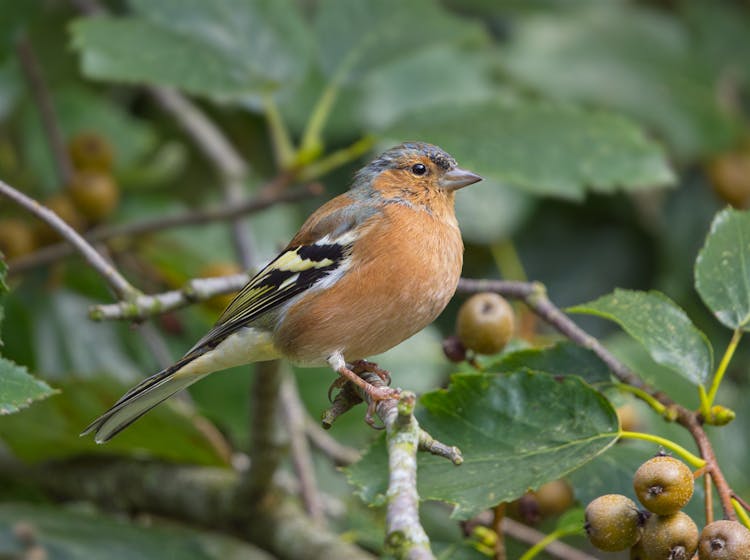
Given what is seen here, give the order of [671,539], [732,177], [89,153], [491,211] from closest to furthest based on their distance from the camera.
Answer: [671,539] → [89,153] → [491,211] → [732,177]

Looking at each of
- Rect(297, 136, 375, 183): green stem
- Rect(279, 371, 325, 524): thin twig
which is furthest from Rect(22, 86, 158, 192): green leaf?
Rect(279, 371, 325, 524): thin twig

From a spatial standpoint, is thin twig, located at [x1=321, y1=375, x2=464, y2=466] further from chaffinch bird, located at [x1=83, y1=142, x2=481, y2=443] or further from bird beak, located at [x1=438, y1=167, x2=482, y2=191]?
bird beak, located at [x1=438, y1=167, x2=482, y2=191]

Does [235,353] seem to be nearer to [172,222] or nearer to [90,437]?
[172,222]

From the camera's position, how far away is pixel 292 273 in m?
3.65

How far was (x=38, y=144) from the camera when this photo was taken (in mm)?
5777

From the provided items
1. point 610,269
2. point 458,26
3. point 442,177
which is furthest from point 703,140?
point 442,177

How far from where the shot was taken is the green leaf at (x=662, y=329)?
2.88 meters

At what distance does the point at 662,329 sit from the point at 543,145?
1.44m

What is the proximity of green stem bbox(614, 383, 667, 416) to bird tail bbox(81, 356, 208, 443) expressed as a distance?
1419 mm

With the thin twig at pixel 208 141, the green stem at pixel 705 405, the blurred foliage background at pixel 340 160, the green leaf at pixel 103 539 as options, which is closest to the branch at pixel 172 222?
the blurred foliage background at pixel 340 160

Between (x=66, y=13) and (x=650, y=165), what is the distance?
12.8 feet

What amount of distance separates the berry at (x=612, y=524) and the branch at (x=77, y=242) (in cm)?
145

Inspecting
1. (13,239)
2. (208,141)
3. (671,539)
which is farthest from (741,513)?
(208,141)

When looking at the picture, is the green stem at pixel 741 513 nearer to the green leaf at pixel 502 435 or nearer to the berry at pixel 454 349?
the green leaf at pixel 502 435
